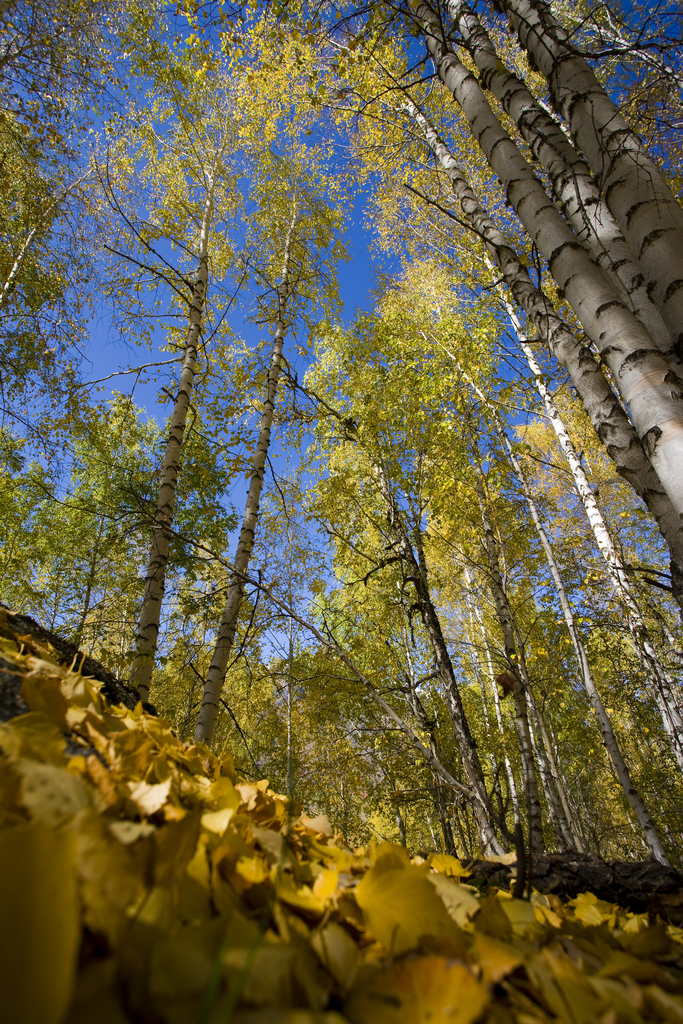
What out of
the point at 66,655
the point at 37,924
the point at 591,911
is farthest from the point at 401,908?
the point at 66,655

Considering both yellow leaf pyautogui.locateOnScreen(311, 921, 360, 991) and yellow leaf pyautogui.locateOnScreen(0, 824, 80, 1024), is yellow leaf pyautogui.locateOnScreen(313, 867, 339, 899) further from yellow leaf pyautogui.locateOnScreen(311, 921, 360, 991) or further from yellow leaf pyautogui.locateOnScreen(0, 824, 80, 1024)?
yellow leaf pyautogui.locateOnScreen(0, 824, 80, 1024)

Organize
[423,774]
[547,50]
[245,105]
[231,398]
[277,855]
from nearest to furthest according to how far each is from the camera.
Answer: [277,855] → [547,50] → [231,398] → [245,105] → [423,774]

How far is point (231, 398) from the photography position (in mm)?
5727

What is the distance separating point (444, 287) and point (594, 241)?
33.8 feet

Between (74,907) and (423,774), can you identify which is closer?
(74,907)

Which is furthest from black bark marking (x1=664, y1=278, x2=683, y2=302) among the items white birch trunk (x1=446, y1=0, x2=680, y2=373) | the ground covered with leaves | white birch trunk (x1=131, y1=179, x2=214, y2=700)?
white birch trunk (x1=131, y1=179, x2=214, y2=700)

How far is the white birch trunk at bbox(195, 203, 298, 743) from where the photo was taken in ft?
11.1

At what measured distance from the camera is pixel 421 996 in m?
0.37

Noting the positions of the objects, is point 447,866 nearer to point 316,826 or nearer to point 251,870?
point 316,826

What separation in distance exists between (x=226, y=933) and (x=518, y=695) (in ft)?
7.19

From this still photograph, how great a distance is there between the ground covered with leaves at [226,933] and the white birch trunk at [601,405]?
1096 millimetres

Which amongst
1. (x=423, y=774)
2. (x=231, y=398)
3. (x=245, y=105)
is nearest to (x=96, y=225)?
(x=245, y=105)

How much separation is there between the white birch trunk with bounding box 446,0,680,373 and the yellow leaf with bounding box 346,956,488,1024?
1.89 m

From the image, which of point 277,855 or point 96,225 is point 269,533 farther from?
point 277,855
